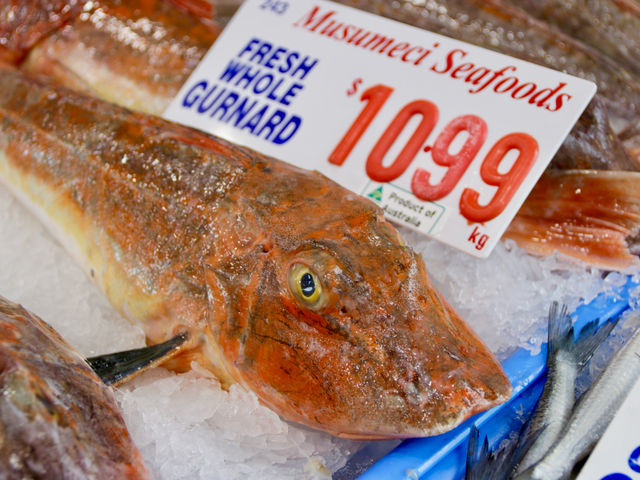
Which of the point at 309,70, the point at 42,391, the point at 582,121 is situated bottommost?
the point at 42,391

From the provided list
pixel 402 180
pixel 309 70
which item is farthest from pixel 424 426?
pixel 309 70

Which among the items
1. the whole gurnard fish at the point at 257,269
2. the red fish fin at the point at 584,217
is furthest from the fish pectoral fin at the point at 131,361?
the red fish fin at the point at 584,217

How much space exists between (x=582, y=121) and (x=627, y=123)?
694 mm

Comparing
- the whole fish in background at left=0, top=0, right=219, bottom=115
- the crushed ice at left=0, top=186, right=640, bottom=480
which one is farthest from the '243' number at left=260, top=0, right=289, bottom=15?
the crushed ice at left=0, top=186, right=640, bottom=480

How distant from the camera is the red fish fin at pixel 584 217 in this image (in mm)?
2373

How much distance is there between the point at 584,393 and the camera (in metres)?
1.96

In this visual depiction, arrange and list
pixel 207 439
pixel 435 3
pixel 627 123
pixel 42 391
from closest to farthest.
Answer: pixel 42 391 → pixel 207 439 → pixel 627 123 → pixel 435 3

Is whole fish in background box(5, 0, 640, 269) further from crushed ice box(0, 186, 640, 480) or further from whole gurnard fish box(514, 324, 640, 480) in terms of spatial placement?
whole gurnard fish box(514, 324, 640, 480)

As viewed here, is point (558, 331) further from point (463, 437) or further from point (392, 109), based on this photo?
point (392, 109)

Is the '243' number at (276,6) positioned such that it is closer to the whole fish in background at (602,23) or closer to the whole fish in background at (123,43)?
the whole fish in background at (123,43)

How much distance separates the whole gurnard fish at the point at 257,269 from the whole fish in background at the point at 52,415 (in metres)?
0.44

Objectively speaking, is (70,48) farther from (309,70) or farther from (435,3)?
(435,3)

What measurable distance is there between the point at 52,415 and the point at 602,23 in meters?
3.38

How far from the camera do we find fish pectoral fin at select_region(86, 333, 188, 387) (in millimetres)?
1918
